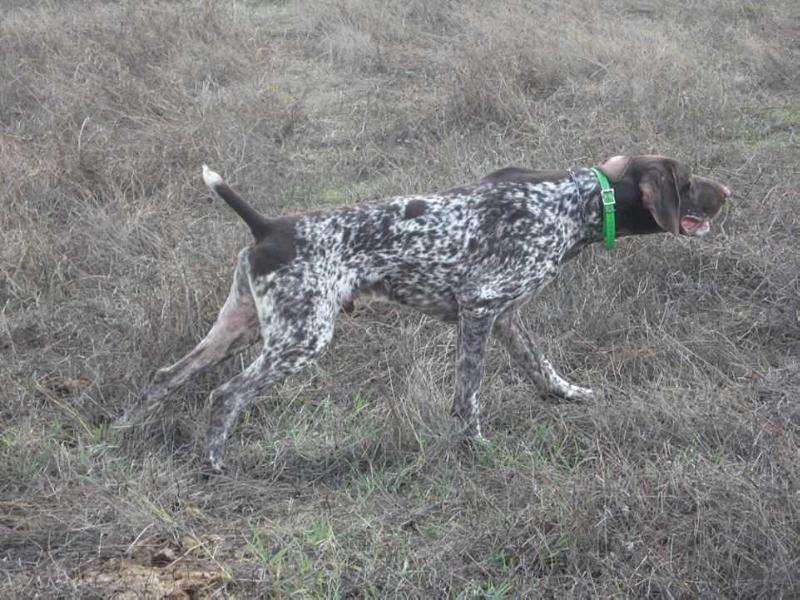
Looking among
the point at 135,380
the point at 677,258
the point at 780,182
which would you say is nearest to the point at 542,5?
the point at 780,182

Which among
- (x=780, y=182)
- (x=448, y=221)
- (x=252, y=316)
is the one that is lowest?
(x=780, y=182)

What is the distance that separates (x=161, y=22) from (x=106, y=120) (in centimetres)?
192

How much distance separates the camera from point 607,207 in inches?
167

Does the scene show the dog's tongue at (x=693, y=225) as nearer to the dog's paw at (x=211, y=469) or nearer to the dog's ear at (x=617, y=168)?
the dog's ear at (x=617, y=168)

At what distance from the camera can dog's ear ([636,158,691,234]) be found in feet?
13.8

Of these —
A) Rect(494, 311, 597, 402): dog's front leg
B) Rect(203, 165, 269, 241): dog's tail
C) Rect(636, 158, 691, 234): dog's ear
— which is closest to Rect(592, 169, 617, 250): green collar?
Rect(636, 158, 691, 234): dog's ear

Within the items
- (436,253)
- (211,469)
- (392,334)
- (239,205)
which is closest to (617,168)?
(436,253)

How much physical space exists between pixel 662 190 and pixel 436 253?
39.6 inches

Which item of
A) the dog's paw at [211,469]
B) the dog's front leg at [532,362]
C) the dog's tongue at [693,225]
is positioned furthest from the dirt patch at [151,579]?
the dog's tongue at [693,225]

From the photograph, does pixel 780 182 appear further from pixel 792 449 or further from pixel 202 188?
pixel 202 188

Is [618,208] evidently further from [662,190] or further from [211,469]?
[211,469]

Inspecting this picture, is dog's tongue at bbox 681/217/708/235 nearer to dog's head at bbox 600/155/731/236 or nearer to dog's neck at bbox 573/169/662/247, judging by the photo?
dog's head at bbox 600/155/731/236

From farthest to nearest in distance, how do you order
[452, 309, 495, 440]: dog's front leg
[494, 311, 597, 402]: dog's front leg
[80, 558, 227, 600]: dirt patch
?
[494, 311, 597, 402]: dog's front leg < [452, 309, 495, 440]: dog's front leg < [80, 558, 227, 600]: dirt patch

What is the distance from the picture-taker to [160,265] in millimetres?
5570
